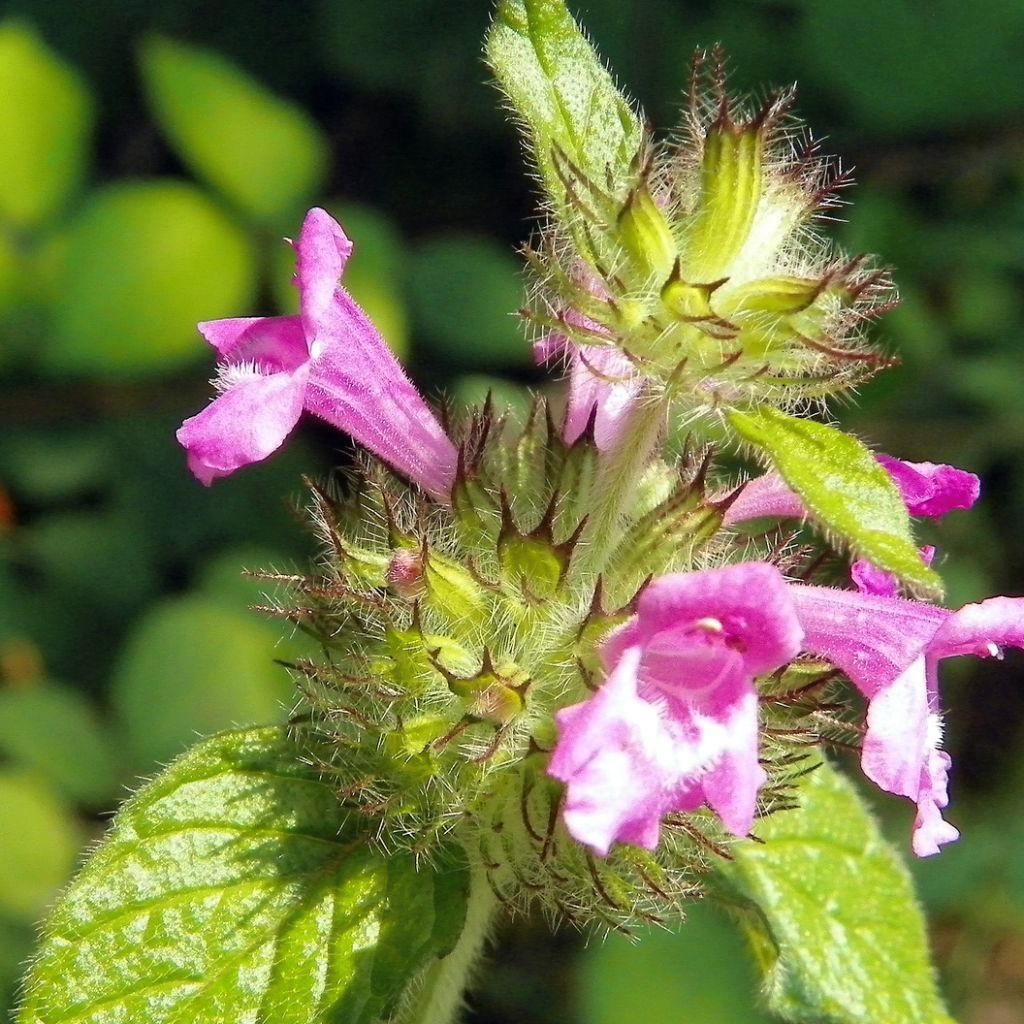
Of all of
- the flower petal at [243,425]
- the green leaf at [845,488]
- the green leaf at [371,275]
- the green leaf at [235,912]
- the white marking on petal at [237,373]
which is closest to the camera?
the green leaf at [845,488]

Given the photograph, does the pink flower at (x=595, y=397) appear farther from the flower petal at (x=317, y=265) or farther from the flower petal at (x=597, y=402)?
the flower petal at (x=317, y=265)

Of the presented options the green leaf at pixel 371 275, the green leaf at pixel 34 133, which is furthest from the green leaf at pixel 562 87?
the green leaf at pixel 34 133

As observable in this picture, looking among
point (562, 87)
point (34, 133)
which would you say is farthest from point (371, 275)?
point (562, 87)

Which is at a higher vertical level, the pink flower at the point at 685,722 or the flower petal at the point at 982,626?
the flower petal at the point at 982,626

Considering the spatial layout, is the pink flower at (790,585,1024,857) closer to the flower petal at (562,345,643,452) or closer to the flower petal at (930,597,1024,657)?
the flower petal at (930,597,1024,657)

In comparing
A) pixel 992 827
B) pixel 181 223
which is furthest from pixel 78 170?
pixel 992 827

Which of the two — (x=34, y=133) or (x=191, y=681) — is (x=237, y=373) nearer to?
(x=191, y=681)
